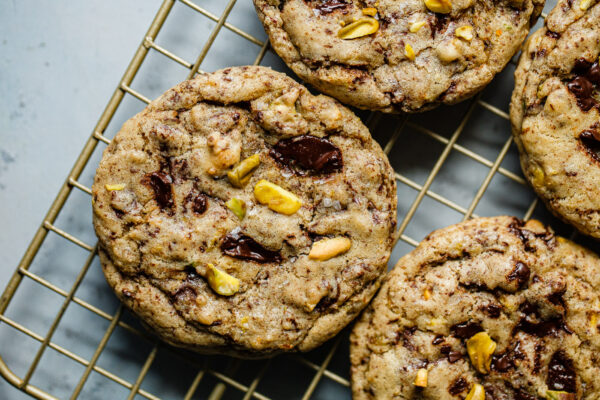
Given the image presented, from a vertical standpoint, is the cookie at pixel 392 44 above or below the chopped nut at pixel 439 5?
below

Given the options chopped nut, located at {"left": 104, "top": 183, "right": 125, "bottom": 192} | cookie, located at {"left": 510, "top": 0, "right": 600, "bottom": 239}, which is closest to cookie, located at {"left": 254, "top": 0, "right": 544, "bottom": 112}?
cookie, located at {"left": 510, "top": 0, "right": 600, "bottom": 239}

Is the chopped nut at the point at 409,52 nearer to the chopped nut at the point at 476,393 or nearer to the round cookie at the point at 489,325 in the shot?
the round cookie at the point at 489,325

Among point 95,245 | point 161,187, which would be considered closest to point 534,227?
point 161,187

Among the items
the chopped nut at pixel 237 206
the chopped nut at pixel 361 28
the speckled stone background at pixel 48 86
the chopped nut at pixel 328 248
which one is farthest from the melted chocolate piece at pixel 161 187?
the chopped nut at pixel 361 28

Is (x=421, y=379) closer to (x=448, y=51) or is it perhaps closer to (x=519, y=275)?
(x=519, y=275)

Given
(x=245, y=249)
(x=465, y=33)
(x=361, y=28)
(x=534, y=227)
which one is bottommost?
(x=245, y=249)

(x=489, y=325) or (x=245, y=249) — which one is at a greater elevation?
(x=489, y=325)
